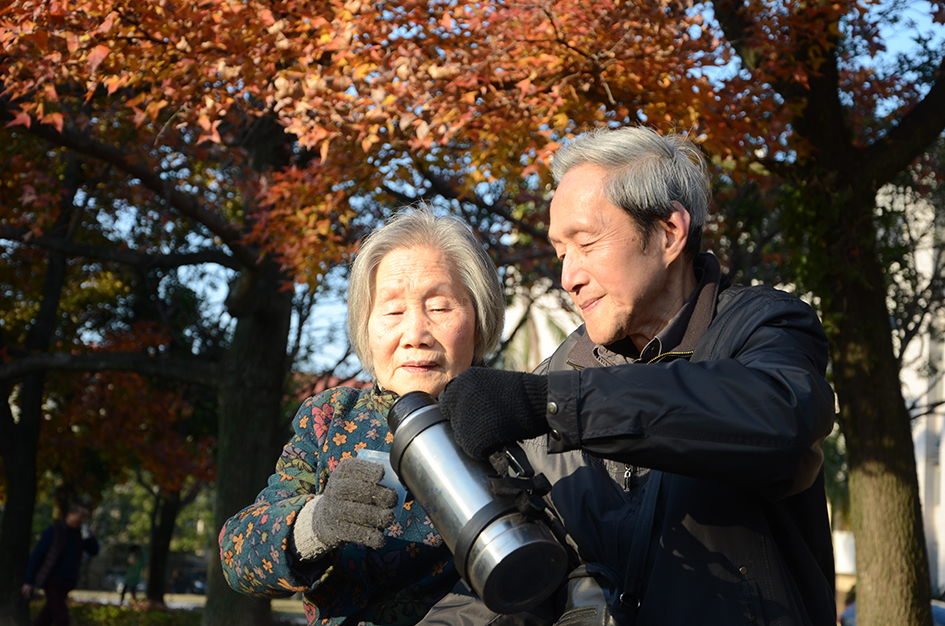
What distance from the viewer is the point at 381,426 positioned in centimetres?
230

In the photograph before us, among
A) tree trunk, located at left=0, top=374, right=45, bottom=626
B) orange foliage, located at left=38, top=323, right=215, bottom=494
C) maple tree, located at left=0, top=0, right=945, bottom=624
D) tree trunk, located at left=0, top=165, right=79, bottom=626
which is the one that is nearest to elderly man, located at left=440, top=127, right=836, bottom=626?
maple tree, located at left=0, top=0, right=945, bottom=624

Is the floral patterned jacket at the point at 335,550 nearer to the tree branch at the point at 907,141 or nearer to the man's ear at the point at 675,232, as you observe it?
the man's ear at the point at 675,232

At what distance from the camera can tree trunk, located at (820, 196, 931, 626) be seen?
20.5ft

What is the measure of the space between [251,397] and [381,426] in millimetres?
6502

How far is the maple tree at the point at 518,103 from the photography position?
219 inches

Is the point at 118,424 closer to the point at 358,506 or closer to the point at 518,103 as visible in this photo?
the point at 518,103

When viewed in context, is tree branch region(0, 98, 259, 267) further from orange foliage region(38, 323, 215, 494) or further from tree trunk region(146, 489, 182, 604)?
tree trunk region(146, 489, 182, 604)

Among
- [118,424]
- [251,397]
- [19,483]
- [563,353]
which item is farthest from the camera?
[118,424]

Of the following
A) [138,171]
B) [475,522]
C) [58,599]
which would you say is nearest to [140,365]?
[138,171]

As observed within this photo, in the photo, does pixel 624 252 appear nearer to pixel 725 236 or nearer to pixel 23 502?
pixel 725 236

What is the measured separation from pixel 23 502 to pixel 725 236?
9.60 m

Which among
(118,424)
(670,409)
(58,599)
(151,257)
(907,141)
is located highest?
(907,141)

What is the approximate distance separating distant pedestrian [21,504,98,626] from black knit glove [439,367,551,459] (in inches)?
448

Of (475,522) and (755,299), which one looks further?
(755,299)
